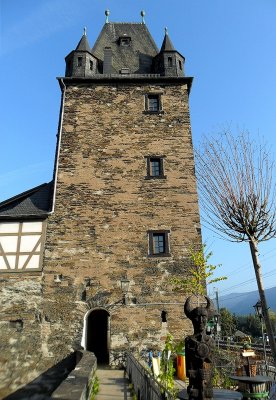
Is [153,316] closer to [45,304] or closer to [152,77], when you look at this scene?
[45,304]

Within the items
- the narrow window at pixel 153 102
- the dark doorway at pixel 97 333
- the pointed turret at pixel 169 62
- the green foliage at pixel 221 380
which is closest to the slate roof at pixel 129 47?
the pointed turret at pixel 169 62

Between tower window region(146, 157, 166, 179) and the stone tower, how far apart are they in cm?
6

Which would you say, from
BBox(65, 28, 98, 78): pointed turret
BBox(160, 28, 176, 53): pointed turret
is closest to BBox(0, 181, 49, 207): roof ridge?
BBox(65, 28, 98, 78): pointed turret

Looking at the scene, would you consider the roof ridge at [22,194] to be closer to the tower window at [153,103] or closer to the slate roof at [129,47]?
the tower window at [153,103]

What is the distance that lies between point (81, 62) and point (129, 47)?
4.16 metres

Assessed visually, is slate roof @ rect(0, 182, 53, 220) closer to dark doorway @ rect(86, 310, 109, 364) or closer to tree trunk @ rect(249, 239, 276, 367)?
dark doorway @ rect(86, 310, 109, 364)

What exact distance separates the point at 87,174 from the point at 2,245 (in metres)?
4.45

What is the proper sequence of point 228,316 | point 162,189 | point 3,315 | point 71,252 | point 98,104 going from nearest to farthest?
point 3,315
point 71,252
point 162,189
point 98,104
point 228,316

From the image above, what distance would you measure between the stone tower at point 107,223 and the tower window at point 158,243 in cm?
4

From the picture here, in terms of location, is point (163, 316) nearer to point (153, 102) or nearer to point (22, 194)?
point (22, 194)

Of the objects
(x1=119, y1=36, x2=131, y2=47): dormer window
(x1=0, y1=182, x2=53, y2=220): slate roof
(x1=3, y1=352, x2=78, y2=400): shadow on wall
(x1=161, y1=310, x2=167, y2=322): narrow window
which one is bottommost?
(x1=3, y1=352, x2=78, y2=400): shadow on wall

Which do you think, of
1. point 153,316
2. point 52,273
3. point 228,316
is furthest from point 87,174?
point 228,316

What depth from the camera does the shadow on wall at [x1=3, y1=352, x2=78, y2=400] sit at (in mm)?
10570

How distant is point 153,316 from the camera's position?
12.2 meters
